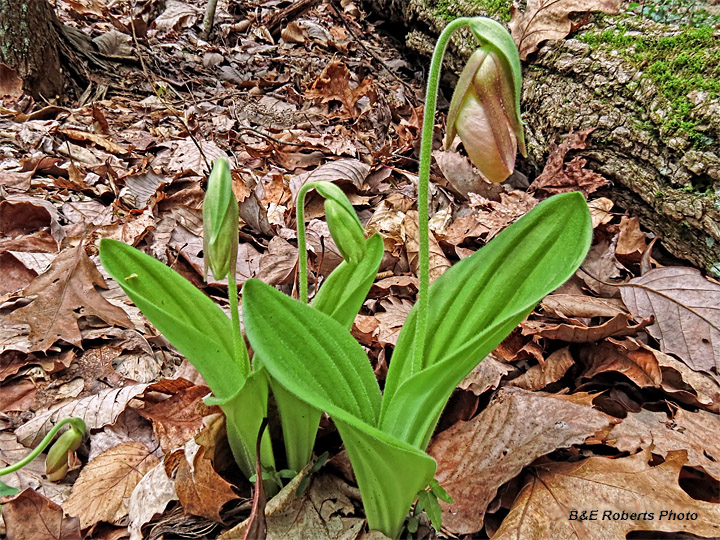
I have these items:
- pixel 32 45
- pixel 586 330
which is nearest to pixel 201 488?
pixel 586 330

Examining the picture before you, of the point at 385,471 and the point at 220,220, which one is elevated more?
the point at 220,220

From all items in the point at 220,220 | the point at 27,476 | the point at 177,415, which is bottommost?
the point at 27,476

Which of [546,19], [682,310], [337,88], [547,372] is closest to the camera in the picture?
[547,372]

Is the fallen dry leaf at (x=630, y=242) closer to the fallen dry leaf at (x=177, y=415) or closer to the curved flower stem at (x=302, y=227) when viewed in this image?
the curved flower stem at (x=302, y=227)

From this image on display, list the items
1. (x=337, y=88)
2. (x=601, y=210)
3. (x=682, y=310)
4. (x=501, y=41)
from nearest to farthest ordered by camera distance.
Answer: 1. (x=501, y=41)
2. (x=682, y=310)
3. (x=601, y=210)
4. (x=337, y=88)

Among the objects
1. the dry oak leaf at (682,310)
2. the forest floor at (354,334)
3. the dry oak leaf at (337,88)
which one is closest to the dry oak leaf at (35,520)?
the forest floor at (354,334)

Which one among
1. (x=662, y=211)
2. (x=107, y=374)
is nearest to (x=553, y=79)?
(x=662, y=211)

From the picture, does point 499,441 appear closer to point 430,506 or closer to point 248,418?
point 430,506
